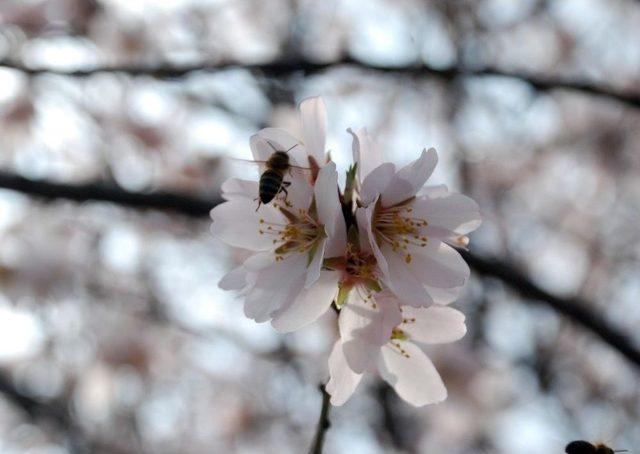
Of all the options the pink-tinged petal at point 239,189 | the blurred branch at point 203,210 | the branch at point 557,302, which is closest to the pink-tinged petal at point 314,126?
the pink-tinged petal at point 239,189

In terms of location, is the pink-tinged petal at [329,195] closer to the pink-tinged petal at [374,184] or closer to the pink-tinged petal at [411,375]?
the pink-tinged petal at [374,184]

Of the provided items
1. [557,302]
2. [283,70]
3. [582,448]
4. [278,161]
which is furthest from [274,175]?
[557,302]

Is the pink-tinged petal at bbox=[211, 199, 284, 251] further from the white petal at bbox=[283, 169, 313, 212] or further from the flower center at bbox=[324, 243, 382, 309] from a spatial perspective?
the flower center at bbox=[324, 243, 382, 309]

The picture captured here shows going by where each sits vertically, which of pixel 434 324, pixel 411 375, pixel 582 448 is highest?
pixel 582 448

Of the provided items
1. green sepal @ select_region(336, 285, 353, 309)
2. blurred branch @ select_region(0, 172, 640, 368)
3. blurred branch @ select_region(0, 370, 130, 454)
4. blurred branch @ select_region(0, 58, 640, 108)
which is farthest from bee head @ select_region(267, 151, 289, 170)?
blurred branch @ select_region(0, 370, 130, 454)

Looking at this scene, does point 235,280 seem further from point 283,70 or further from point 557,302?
point 557,302

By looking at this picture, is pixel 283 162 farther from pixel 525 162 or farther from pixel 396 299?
pixel 525 162
